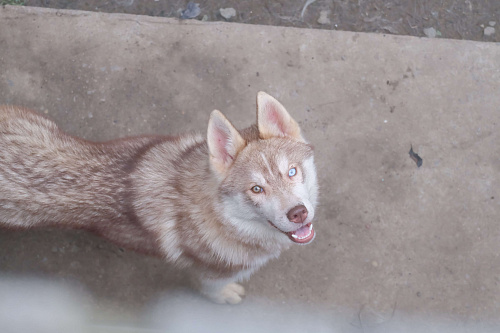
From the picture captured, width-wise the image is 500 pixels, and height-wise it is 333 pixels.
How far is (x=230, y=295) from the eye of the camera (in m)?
3.86

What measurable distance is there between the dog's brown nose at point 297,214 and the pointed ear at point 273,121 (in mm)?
600

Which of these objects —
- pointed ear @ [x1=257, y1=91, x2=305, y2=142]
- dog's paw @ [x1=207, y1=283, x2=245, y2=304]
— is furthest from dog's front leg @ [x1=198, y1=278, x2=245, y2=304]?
pointed ear @ [x1=257, y1=91, x2=305, y2=142]

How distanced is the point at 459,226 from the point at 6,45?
5.21 meters

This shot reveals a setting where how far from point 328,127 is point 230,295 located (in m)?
2.00

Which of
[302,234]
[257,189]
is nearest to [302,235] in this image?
[302,234]

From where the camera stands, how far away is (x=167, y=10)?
187 inches

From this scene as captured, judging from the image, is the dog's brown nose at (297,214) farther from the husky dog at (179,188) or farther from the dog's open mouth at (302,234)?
the dog's open mouth at (302,234)

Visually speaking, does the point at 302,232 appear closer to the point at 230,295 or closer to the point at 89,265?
the point at 230,295

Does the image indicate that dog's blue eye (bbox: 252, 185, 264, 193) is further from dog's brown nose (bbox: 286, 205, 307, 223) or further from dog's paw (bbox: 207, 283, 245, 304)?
dog's paw (bbox: 207, 283, 245, 304)

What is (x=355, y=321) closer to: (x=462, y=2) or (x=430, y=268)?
(x=430, y=268)

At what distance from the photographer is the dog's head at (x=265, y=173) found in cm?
265

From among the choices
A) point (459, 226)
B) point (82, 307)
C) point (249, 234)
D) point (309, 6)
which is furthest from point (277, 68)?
point (82, 307)

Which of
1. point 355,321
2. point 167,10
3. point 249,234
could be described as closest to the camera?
point 249,234

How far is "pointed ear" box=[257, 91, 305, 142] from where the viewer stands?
9.12 ft
